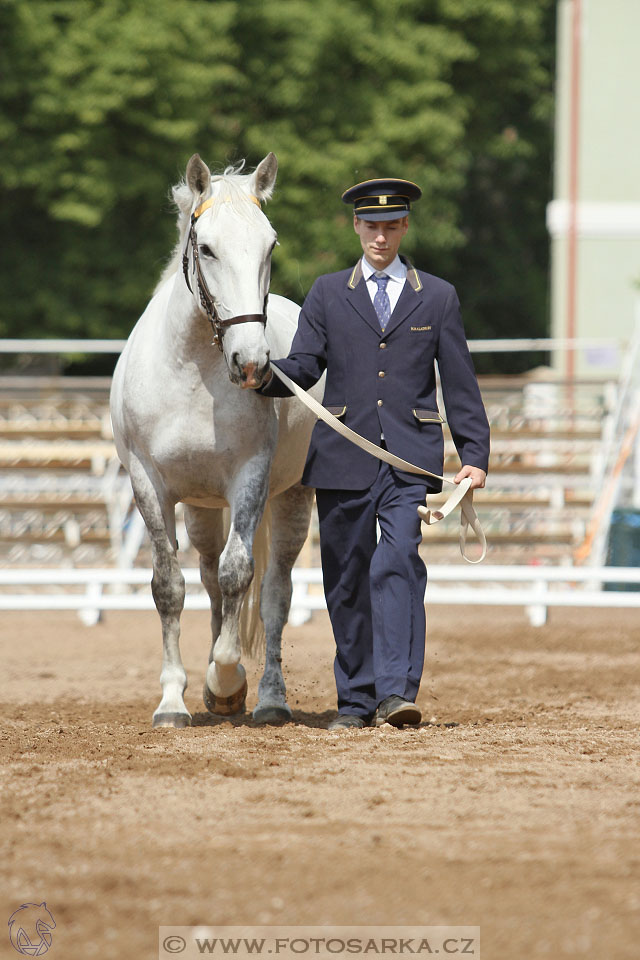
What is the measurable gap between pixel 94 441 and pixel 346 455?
36.8 ft

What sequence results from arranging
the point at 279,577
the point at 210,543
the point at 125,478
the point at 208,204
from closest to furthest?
the point at 208,204
the point at 279,577
the point at 210,543
the point at 125,478

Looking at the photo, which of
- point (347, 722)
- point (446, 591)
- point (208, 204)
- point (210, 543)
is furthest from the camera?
point (446, 591)

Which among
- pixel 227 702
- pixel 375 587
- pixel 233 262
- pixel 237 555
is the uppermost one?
pixel 233 262

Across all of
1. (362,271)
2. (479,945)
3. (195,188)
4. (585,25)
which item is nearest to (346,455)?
(362,271)

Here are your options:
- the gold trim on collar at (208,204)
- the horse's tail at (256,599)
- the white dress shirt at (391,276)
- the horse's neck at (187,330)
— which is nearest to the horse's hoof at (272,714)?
the horse's tail at (256,599)

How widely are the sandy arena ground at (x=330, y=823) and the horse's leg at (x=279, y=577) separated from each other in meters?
0.21

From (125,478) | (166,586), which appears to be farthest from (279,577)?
(125,478)

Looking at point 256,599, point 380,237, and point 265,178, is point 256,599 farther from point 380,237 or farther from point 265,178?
point 265,178

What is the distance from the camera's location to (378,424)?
20.4 feet

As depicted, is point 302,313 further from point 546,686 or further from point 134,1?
A: point 134,1

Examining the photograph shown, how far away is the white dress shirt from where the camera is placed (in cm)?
631

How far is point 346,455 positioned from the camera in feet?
20.4

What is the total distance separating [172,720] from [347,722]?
0.76m

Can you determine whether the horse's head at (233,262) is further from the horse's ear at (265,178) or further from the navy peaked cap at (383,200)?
the navy peaked cap at (383,200)
